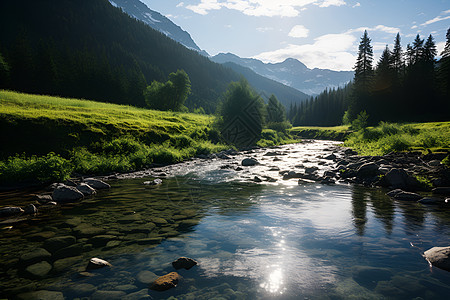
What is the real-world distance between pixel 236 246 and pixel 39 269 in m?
4.78

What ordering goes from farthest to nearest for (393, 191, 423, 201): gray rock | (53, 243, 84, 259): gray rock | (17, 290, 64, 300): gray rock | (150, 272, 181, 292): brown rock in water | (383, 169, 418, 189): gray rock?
1. (383, 169, 418, 189): gray rock
2. (393, 191, 423, 201): gray rock
3. (53, 243, 84, 259): gray rock
4. (150, 272, 181, 292): brown rock in water
5. (17, 290, 64, 300): gray rock

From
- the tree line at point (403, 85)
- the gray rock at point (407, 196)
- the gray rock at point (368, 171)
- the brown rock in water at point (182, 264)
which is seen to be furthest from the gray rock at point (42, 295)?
the tree line at point (403, 85)

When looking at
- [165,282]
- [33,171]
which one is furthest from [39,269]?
[33,171]

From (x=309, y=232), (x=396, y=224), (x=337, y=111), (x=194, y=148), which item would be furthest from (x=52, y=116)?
(x=337, y=111)

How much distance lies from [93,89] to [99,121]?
53374mm

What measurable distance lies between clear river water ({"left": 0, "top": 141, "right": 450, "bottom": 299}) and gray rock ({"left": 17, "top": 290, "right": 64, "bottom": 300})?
0.11ft

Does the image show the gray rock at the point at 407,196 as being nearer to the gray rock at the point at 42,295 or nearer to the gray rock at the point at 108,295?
the gray rock at the point at 108,295

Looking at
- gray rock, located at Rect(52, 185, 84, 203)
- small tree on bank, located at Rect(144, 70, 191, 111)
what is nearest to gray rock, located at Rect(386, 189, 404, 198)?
gray rock, located at Rect(52, 185, 84, 203)

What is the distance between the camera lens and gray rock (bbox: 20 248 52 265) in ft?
16.9

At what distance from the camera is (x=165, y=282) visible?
14.5ft

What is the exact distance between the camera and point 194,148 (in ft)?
97.3

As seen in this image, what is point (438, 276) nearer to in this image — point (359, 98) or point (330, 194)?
point (330, 194)

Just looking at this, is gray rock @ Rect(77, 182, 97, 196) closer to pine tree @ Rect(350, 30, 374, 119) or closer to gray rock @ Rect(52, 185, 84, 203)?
gray rock @ Rect(52, 185, 84, 203)

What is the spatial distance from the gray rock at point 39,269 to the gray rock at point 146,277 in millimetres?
2068
